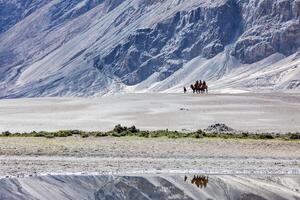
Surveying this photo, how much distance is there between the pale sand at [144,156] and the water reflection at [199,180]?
4.02 feet

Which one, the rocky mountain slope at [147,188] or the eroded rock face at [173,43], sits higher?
the eroded rock face at [173,43]

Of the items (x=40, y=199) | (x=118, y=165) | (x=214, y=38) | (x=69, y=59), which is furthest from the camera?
(x=69, y=59)

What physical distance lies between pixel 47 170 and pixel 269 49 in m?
142

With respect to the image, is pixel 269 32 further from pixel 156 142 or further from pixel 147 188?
pixel 147 188

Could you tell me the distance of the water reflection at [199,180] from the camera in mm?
15933

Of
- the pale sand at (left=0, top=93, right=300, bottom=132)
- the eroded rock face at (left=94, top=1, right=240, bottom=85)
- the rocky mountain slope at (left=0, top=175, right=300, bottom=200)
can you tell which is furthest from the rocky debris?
the eroded rock face at (left=94, top=1, right=240, bottom=85)

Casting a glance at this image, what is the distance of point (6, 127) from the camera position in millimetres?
36531

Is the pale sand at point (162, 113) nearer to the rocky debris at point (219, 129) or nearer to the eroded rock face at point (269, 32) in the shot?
the rocky debris at point (219, 129)

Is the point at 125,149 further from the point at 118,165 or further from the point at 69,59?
the point at 69,59

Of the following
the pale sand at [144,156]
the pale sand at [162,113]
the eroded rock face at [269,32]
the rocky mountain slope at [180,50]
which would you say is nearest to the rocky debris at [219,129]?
the pale sand at [162,113]

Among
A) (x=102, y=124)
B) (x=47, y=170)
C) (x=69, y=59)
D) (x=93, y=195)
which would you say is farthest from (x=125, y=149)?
(x=69, y=59)

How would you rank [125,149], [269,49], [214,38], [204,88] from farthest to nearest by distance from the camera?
[214,38] < [269,49] < [204,88] < [125,149]

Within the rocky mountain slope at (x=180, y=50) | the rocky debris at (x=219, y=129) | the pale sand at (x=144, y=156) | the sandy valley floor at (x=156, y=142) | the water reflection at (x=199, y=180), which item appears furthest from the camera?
the rocky mountain slope at (x=180, y=50)

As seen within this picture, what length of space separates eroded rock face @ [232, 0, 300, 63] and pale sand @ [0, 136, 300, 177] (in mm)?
131417
